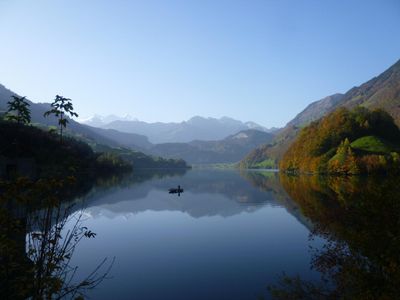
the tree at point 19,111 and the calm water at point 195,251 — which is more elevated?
the tree at point 19,111

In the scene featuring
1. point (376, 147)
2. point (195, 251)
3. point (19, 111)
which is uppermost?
point (376, 147)

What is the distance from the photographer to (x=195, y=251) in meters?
40.1

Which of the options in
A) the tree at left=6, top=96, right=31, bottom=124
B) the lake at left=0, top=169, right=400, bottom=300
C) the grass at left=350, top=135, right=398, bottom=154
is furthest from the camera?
the grass at left=350, top=135, right=398, bottom=154

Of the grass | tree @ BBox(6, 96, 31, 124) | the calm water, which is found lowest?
the calm water

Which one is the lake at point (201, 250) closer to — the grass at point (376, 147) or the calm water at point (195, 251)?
the calm water at point (195, 251)

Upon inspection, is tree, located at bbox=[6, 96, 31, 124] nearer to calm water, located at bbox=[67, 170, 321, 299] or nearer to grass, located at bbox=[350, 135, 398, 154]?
calm water, located at bbox=[67, 170, 321, 299]

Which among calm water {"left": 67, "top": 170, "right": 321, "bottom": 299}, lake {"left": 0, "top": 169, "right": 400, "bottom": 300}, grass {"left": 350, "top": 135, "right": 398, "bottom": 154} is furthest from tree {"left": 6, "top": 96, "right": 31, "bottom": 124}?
grass {"left": 350, "top": 135, "right": 398, "bottom": 154}

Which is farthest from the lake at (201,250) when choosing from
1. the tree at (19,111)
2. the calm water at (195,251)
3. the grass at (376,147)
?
the grass at (376,147)

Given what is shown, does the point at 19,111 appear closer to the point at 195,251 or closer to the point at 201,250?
the point at 195,251

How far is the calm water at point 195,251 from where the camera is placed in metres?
27.5

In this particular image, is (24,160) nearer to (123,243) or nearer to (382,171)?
(123,243)

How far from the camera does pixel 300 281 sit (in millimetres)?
28516

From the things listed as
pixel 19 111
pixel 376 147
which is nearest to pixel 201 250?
pixel 19 111

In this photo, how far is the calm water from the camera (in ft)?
90.4
